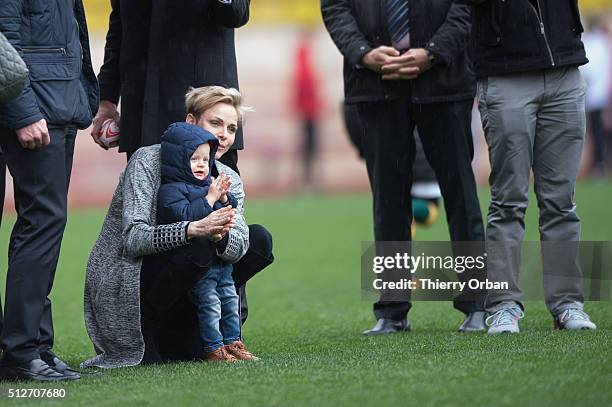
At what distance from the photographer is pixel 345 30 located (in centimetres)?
719

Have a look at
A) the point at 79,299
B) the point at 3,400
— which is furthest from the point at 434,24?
the point at 79,299

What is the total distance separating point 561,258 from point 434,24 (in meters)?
1.52

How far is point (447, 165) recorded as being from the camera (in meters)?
6.98

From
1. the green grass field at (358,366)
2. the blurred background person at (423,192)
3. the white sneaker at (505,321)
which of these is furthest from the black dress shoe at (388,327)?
the blurred background person at (423,192)

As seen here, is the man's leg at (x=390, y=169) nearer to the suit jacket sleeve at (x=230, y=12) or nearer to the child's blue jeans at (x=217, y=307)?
the suit jacket sleeve at (x=230, y=12)

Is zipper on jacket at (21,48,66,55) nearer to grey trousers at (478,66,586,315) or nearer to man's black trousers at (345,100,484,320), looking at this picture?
man's black trousers at (345,100,484,320)

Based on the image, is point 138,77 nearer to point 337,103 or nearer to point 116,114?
point 116,114

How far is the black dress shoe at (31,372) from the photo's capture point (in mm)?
5332

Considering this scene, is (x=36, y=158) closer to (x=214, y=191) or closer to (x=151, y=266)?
(x=151, y=266)

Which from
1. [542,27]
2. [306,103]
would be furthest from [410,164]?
[306,103]

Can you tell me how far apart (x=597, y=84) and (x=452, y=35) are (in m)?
15.1

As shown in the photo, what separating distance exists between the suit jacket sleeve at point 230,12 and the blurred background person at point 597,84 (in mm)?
15247

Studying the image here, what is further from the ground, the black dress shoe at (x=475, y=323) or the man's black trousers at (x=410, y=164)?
the man's black trousers at (x=410, y=164)

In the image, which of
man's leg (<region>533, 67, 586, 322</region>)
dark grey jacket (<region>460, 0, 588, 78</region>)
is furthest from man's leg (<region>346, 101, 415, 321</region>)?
man's leg (<region>533, 67, 586, 322</region>)
